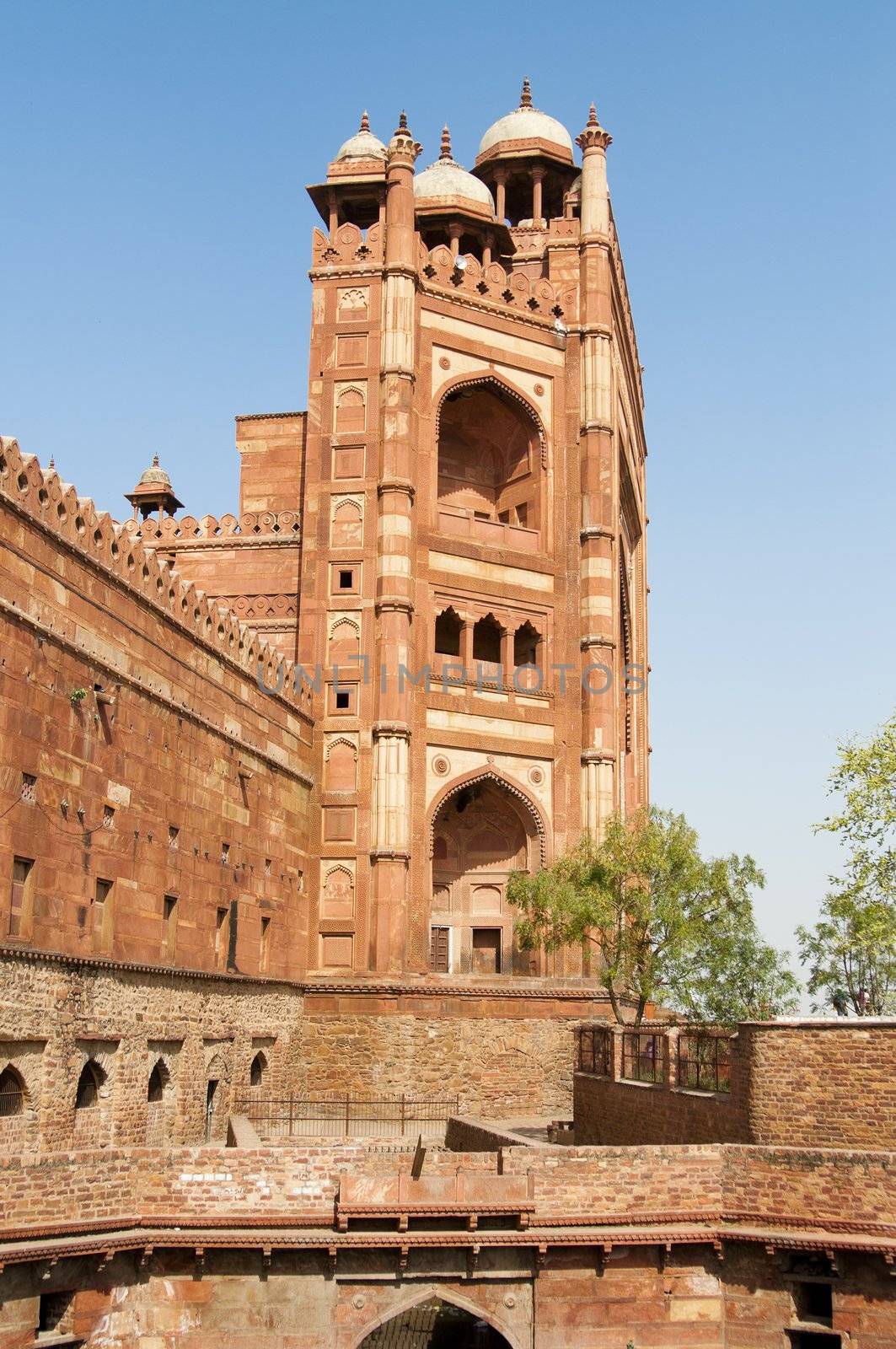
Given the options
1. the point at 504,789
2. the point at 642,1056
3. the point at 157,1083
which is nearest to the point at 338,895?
the point at 504,789

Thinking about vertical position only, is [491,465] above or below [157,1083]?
above

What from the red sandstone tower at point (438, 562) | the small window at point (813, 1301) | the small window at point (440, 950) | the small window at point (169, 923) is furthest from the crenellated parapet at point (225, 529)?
the small window at point (813, 1301)

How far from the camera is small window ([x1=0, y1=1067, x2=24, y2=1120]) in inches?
685

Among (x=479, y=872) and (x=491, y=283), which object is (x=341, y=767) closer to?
→ (x=479, y=872)

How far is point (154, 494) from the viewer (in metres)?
40.1

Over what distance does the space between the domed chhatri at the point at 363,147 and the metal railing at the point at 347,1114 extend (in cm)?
2253

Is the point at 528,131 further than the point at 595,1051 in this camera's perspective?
Yes

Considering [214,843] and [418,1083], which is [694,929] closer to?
[418,1083]

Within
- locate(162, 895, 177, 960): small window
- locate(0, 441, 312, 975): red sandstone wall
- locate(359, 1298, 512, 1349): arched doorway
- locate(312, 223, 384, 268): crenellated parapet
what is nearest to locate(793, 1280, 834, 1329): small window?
locate(359, 1298, 512, 1349): arched doorway

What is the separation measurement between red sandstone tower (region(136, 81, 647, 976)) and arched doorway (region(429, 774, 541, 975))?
0.17 ft

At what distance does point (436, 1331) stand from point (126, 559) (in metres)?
11.2

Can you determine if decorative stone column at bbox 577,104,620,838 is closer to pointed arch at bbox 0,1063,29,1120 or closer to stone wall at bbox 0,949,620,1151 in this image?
stone wall at bbox 0,949,620,1151

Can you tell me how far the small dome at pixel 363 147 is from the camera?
122ft

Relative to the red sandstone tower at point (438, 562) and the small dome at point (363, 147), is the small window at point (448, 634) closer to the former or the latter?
the red sandstone tower at point (438, 562)
